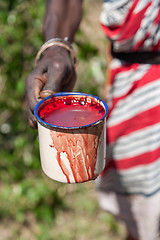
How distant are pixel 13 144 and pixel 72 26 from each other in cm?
119

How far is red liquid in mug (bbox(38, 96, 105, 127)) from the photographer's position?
829mm

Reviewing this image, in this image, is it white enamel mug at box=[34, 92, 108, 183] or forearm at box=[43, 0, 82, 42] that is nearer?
white enamel mug at box=[34, 92, 108, 183]

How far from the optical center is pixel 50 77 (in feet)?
3.23

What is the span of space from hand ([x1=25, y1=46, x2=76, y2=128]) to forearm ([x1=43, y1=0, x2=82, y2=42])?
0.53ft

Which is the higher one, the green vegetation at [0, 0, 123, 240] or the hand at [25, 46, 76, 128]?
the hand at [25, 46, 76, 128]

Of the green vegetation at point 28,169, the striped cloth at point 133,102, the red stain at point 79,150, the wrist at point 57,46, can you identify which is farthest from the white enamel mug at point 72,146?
the green vegetation at point 28,169

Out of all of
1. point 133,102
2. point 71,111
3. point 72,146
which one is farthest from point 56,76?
point 133,102

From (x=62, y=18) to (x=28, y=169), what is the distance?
1.20 meters

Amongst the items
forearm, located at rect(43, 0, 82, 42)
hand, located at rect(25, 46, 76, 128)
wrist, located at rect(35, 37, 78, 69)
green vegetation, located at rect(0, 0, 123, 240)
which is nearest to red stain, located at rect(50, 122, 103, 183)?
hand, located at rect(25, 46, 76, 128)

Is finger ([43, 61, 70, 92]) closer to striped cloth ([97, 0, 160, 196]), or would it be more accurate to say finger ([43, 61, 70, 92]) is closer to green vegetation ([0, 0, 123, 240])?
striped cloth ([97, 0, 160, 196])

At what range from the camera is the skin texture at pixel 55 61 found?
967 millimetres

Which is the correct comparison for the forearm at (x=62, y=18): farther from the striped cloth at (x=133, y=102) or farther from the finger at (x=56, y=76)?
the finger at (x=56, y=76)

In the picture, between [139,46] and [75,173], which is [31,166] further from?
[75,173]

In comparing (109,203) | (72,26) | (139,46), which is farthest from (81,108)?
(109,203)
